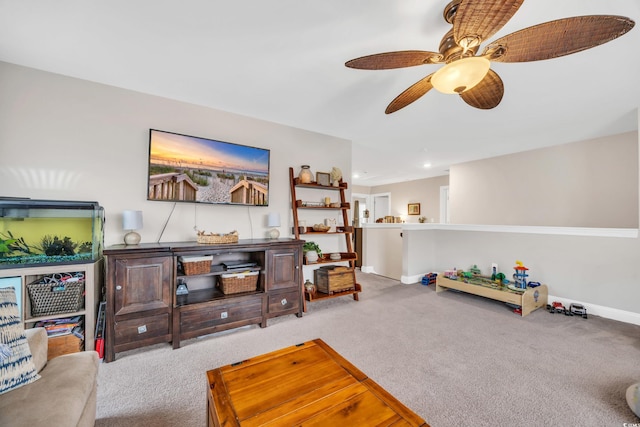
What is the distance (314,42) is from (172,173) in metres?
1.89

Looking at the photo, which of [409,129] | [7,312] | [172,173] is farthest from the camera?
[409,129]

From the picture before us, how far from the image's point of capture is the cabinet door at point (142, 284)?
81.5 inches

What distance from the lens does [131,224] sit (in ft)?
7.51

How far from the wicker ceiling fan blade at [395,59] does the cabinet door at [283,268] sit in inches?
78.7

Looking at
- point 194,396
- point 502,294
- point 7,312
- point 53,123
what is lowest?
point 194,396

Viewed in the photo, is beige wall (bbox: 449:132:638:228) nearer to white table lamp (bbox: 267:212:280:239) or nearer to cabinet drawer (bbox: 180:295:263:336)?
white table lamp (bbox: 267:212:280:239)

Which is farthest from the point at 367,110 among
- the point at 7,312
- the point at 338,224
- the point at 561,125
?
the point at 7,312

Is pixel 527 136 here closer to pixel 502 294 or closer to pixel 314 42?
pixel 502 294

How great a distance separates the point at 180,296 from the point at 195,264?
0.39 meters

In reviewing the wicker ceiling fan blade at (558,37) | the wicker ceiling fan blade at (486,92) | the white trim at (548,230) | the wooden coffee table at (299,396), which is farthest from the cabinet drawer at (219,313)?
the white trim at (548,230)

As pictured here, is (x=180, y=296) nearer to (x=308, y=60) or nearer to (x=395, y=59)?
(x=308, y=60)

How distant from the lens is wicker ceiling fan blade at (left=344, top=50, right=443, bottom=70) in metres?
1.45

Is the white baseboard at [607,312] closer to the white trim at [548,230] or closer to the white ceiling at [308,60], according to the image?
the white trim at [548,230]

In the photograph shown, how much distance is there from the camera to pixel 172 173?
2.64 meters
